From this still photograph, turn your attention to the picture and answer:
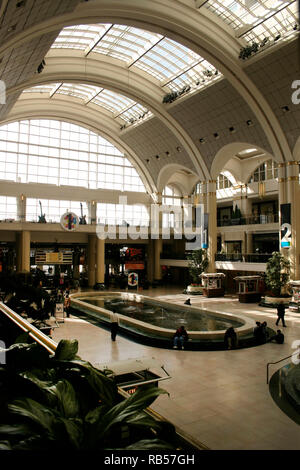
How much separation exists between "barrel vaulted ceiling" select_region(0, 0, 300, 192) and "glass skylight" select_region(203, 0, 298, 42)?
56 mm

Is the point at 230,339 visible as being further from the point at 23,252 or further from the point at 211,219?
the point at 23,252

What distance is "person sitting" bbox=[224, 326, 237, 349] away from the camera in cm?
1238

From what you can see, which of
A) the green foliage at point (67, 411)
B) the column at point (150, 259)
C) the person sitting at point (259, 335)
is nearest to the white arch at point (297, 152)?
the person sitting at point (259, 335)

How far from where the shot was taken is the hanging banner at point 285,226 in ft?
77.3

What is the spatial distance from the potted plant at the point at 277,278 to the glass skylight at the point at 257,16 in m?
13.2

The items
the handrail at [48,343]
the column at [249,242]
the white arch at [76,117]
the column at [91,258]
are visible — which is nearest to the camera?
the handrail at [48,343]

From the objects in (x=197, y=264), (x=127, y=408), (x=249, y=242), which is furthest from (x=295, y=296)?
(x=127, y=408)

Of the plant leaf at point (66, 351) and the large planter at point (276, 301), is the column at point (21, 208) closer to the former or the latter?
the large planter at point (276, 301)

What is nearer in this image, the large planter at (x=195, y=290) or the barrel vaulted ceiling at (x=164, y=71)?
the barrel vaulted ceiling at (x=164, y=71)

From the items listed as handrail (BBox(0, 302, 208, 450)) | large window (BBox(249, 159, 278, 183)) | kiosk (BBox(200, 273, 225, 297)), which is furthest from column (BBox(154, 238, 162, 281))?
handrail (BBox(0, 302, 208, 450))

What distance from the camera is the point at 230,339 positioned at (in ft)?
40.8

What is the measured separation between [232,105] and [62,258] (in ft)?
66.7

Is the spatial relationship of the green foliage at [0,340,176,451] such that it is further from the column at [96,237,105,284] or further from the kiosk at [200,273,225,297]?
the column at [96,237,105,284]
